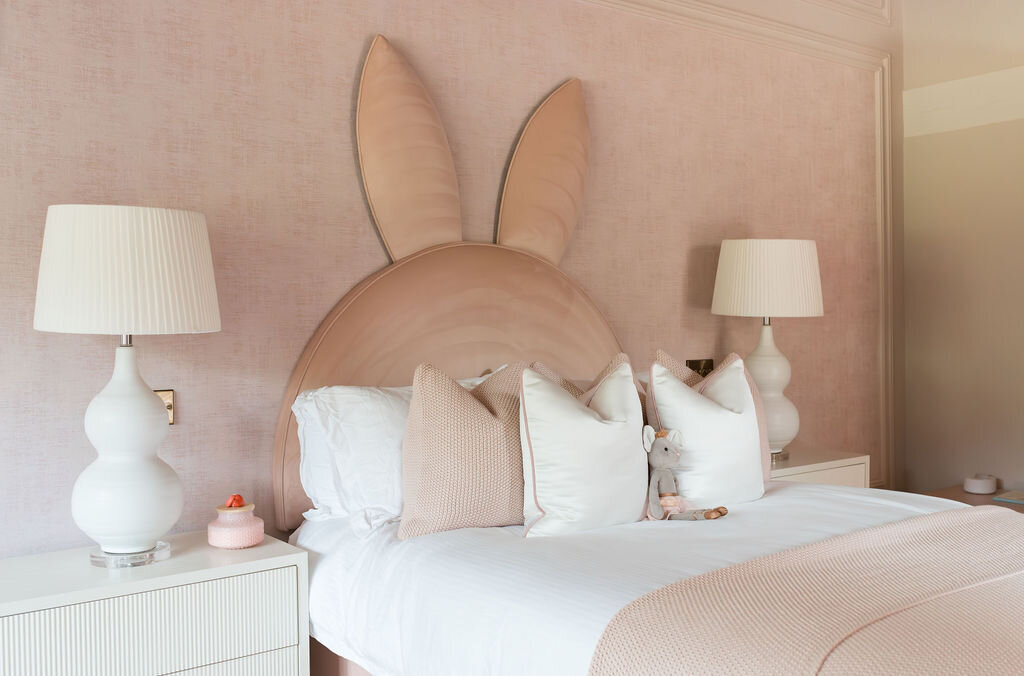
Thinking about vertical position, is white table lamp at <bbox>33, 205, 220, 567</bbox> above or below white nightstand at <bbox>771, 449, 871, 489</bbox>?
above

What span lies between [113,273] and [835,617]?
153 cm

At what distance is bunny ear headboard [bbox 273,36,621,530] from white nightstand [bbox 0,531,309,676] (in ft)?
1.27

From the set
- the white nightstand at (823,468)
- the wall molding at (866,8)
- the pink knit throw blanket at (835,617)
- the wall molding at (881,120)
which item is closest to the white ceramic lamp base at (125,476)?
the pink knit throw blanket at (835,617)

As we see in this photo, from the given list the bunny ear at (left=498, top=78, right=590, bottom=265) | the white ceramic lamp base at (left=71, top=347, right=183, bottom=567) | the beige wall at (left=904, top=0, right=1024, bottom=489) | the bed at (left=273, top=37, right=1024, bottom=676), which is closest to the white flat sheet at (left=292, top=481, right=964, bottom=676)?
the bed at (left=273, top=37, right=1024, bottom=676)

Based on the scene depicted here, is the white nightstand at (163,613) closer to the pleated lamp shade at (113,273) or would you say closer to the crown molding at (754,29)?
the pleated lamp shade at (113,273)

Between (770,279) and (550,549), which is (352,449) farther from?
(770,279)

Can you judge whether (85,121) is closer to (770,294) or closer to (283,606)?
(283,606)

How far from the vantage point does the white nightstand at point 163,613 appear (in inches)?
72.4

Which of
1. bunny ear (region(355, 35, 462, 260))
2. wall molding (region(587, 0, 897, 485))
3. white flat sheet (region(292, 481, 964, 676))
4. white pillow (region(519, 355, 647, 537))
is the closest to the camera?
white flat sheet (region(292, 481, 964, 676))

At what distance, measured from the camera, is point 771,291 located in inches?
129

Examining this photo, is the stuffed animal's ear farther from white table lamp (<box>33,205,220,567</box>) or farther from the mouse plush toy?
white table lamp (<box>33,205,220,567</box>)

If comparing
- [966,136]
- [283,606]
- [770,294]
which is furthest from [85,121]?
[966,136]

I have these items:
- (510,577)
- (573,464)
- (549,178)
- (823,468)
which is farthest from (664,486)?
(823,468)

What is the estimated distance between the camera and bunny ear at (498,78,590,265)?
2.95 m
